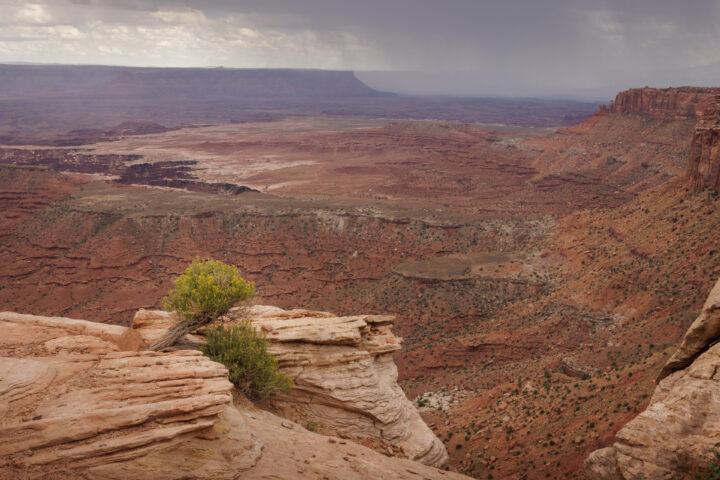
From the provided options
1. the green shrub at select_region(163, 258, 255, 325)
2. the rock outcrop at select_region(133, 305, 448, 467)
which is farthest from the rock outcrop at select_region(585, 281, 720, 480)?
the green shrub at select_region(163, 258, 255, 325)

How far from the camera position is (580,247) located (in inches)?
2076

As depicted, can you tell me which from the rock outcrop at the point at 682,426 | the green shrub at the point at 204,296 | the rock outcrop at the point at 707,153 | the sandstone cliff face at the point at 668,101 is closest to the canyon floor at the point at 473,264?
the rock outcrop at the point at 707,153

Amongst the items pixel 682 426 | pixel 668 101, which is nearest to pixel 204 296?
pixel 682 426

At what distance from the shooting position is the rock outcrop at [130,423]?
12.1 m

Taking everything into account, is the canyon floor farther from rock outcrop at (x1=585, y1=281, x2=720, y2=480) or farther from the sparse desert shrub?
the sparse desert shrub

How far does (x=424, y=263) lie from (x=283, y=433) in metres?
41.8

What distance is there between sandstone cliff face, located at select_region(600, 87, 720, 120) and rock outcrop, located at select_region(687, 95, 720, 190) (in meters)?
65.2

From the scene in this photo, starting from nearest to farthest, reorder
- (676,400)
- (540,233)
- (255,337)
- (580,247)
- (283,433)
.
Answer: (676,400) < (283,433) < (255,337) < (580,247) < (540,233)

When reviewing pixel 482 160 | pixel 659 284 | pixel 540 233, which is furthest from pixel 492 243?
pixel 482 160

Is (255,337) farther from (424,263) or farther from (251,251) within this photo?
(251,251)

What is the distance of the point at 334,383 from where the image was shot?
21.0 meters

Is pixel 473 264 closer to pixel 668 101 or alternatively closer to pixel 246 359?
pixel 246 359

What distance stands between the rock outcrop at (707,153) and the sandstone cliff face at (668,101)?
65.2 meters

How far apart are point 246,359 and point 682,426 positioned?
14.5 metres
